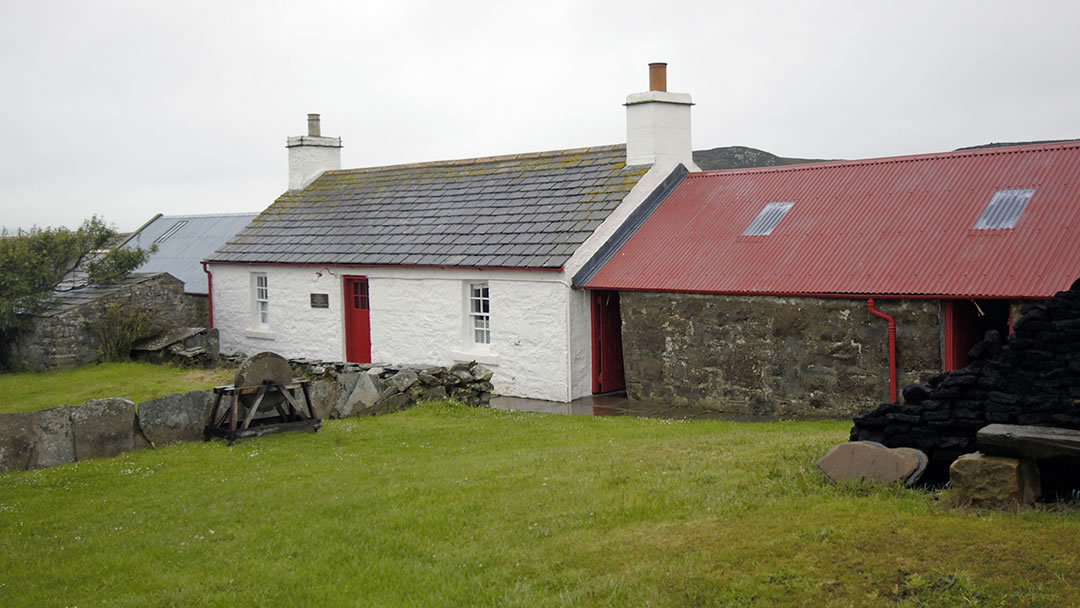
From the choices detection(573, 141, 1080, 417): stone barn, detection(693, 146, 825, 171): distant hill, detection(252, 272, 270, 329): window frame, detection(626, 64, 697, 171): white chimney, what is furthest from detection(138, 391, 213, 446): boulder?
detection(693, 146, 825, 171): distant hill

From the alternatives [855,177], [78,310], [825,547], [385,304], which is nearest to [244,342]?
[78,310]

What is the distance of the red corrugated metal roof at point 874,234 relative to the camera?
14883 mm

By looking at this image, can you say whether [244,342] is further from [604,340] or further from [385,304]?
[604,340]

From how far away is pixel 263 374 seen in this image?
14625 millimetres

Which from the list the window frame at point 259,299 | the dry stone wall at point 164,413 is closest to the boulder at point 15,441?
the dry stone wall at point 164,413

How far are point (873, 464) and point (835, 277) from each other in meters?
7.67

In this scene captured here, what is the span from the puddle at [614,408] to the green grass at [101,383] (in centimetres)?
707

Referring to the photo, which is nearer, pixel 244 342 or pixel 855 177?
pixel 855 177

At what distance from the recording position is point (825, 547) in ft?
23.8

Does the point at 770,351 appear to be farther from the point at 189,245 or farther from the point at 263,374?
the point at 189,245

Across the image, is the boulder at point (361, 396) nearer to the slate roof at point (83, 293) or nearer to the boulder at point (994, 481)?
the boulder at point (994, 481)

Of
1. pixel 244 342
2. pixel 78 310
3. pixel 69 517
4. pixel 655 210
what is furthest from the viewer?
pixel 244 342

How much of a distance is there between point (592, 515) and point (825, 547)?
7.76ft

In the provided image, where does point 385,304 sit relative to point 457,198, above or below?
below
